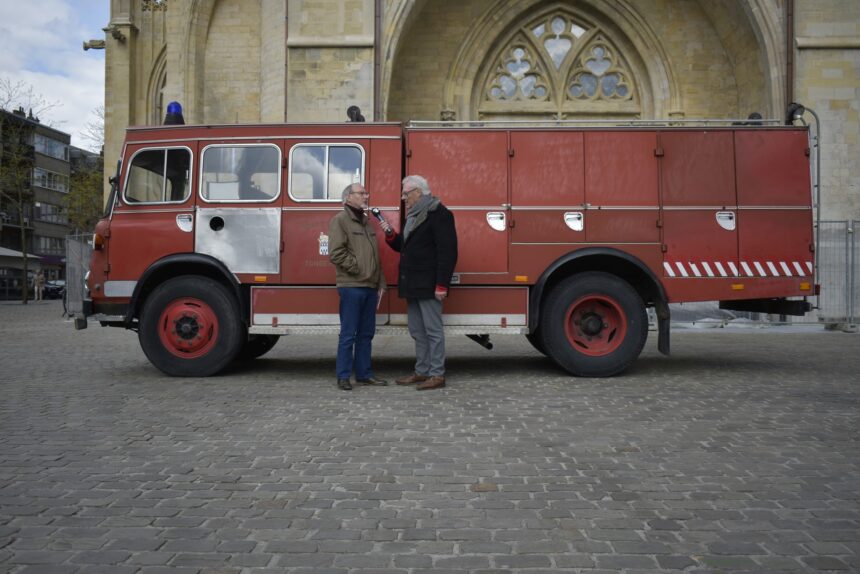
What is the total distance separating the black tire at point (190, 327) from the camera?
24.6 feet

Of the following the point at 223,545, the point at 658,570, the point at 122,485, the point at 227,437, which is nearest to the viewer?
the point at 658,570

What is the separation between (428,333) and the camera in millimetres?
6965

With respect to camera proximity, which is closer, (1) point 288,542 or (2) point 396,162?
(1) point 288,542

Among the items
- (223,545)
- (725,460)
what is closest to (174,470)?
(223,545)

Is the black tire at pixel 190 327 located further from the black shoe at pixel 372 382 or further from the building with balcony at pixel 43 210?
the building with balcony at pixel 43 210

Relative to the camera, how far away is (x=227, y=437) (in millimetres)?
4742

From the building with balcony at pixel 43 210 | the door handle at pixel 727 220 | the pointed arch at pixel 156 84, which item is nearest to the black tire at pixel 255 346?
the door handle at pixel 727 220

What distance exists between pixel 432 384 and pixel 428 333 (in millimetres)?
523

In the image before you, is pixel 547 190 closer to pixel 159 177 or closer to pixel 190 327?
pixel 190 327

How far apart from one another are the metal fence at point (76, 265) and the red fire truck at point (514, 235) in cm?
840

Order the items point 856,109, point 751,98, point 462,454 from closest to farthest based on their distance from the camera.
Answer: point 462,454 < point 856,109 < point 751,98

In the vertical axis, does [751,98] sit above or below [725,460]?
above

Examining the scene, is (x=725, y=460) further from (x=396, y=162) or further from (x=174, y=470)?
(x=396, y=162)

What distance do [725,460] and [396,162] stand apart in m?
4.62
